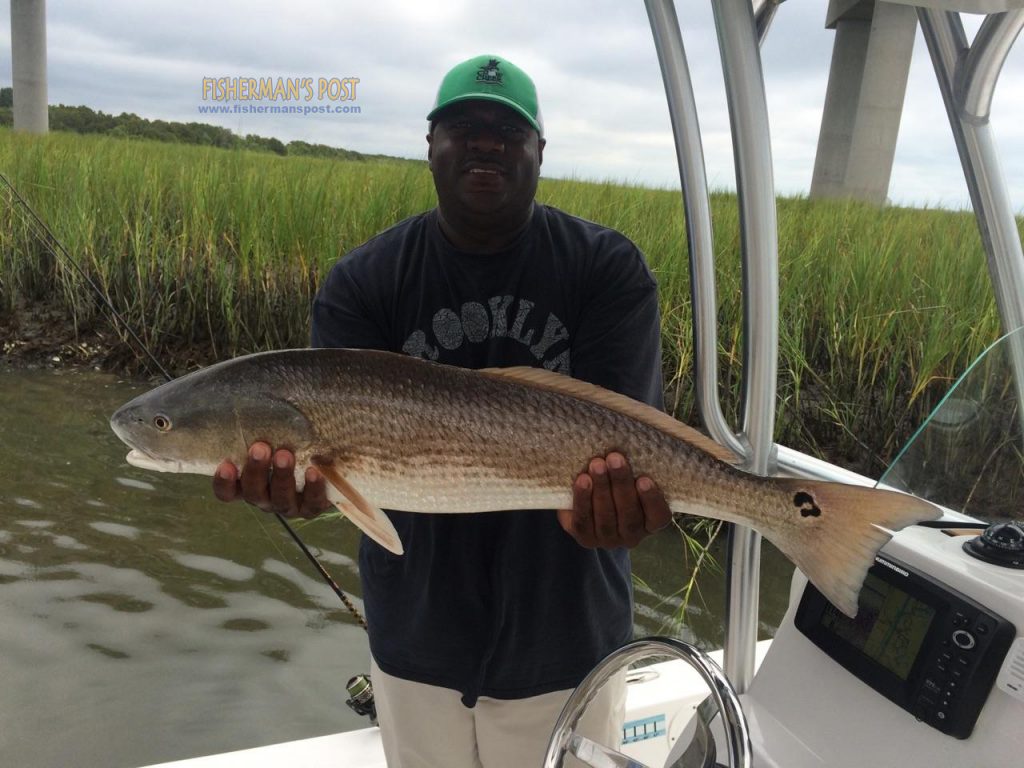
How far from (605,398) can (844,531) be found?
512mm

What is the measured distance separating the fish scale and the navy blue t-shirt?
24 centimetres

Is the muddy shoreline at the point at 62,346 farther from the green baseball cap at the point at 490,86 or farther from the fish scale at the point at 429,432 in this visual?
the green baseball cap at the point at 490,86

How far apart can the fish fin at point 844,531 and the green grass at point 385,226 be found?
3162 mm

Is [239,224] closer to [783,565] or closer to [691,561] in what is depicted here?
[691,561]

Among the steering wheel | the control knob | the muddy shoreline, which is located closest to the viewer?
the steering wheel

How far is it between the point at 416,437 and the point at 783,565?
3.73 m

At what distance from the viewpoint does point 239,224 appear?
7.08m

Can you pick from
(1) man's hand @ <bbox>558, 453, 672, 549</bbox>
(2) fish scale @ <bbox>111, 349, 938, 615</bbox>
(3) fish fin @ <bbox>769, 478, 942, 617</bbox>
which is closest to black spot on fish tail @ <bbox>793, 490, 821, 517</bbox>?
(3) fish fin @ <bbox>769, 478, 942, 617</bbox>

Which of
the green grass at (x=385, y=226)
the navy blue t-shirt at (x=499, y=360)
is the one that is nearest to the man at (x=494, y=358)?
the navy blue t-shirt at (x=499, y=360)

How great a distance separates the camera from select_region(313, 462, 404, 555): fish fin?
1631mm

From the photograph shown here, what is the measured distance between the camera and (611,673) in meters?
1.51

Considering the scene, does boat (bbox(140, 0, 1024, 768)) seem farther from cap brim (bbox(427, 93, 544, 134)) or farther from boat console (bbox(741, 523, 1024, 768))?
cap brim (bbox(427, 93, 544, 134))

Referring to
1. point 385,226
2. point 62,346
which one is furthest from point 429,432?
point 62,346

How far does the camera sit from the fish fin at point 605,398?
65.1 inches
